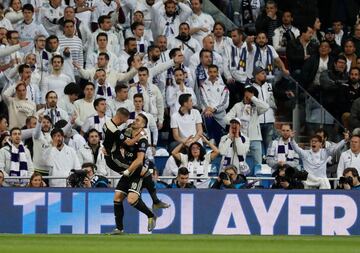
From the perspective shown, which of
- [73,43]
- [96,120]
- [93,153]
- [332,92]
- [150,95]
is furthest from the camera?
[332,92]

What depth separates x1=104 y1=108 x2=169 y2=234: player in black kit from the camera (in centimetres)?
2266

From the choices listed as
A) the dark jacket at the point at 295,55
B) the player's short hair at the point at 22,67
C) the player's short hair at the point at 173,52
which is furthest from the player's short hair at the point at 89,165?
the dark jacket at the point at 295,55

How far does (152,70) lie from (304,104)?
3138 millimetres

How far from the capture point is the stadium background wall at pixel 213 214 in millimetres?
25141

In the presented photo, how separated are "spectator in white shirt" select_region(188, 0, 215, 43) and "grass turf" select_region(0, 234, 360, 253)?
7.90m

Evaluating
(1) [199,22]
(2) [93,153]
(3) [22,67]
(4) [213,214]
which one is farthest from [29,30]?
(4) [213,214]

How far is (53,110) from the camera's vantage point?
2656cm

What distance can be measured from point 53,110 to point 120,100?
146 cm

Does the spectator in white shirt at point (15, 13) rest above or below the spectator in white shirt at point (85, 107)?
above

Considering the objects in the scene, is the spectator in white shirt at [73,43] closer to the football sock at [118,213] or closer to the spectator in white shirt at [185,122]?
the spectator in white shirt at [185,122]

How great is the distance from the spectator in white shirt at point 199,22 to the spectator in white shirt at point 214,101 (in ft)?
5.69

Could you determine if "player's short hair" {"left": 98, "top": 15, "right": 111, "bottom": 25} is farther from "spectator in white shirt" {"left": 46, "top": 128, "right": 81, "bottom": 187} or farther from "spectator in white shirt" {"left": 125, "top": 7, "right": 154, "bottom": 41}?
"spectator in white shirt" {"left": 46, "top": 128, "right": 81, "bottom": 187}

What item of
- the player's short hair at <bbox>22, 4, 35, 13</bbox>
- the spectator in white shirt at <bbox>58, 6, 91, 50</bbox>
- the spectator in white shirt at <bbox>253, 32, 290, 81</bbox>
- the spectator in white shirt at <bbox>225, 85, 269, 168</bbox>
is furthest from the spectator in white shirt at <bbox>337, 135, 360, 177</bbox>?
the player's short hair at <bbox>22, 4, 35, 13</bbox>

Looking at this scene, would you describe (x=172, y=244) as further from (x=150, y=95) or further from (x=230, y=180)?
(x=150, y=95)
